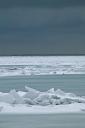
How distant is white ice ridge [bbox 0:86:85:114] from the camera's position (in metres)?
10.8

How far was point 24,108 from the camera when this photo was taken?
11.1 m

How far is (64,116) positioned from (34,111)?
4.00 ft

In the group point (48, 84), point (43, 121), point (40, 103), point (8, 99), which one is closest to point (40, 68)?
point (48, 84)

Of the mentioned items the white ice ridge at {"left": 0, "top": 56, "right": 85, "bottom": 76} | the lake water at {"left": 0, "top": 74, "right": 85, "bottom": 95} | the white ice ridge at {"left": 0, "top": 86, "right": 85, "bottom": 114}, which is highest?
the white ice ridge at {"left": 0, "top": 86, "right": 85, "bottom": 114}

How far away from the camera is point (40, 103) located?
38.4 feet

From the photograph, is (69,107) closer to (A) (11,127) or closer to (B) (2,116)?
(B) (2,116)

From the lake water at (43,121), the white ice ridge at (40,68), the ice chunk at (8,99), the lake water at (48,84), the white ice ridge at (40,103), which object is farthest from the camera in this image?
the white ice ridge at (40,68)

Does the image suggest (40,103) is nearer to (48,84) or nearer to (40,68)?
(48,84)

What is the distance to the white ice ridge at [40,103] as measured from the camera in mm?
10766

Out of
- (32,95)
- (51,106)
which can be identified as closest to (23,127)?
(51,106)

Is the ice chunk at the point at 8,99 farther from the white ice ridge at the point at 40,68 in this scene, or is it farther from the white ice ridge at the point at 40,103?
the white ice ridge at the point at 40,68

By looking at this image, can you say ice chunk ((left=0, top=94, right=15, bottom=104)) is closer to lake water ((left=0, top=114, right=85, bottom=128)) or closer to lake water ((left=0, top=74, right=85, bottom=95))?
lake water ((left=0, top=114, right=85, bottom=128))

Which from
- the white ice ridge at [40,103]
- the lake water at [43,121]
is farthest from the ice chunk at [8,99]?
the lake water at [43,121]

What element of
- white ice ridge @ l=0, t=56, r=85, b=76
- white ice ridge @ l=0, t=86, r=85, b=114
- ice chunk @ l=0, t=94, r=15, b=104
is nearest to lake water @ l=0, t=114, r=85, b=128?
white ice ridge @ l=0, t=86, r=85, b=114
